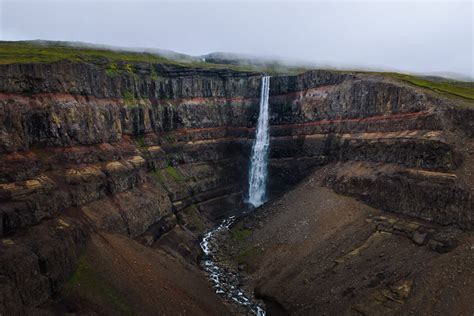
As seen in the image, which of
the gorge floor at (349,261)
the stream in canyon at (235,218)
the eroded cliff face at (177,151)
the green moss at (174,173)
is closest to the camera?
the gorge floor at (349,261)

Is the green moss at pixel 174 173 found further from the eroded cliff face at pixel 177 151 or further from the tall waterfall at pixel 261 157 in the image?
the tall waterfall at pixel 261 157

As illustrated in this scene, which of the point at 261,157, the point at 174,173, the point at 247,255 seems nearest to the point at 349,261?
the point at 247,255

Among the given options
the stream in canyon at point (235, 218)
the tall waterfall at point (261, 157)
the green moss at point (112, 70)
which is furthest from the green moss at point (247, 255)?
the green moss at point (112, 70)

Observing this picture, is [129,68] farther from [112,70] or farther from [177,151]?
[177,151]

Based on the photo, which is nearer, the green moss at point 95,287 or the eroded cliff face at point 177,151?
the green moss at point 95,287

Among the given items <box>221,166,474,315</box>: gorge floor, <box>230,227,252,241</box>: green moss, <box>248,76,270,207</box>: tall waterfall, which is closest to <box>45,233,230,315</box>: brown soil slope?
<box>221,166,474,315</box>: gorge floor

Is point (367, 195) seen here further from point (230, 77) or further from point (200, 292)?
point (230, 77)

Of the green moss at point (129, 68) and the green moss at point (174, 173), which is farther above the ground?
the green moss at point (129, 68)
